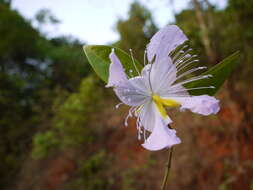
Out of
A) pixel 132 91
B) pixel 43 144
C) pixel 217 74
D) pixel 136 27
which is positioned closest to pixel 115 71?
pixel 132 91

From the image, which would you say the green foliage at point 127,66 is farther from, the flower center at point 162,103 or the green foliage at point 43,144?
the green foliage at point 43,144

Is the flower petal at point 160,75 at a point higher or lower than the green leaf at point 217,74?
higher

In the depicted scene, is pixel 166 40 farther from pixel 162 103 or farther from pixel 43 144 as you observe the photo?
pixel 43 144

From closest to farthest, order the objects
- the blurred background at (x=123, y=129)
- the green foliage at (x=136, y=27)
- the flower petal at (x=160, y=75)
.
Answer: the flower petal at (x=160, y=75)
the blurred background at (x=123, y=129)
the green foliage at (x=136, y=27)

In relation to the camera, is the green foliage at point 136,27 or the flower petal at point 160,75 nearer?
the flower petal at point 160,75

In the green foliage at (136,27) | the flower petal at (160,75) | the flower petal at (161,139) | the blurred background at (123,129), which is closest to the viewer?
the flower petal at (161,139)

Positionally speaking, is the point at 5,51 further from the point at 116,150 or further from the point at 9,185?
the point at 116,150

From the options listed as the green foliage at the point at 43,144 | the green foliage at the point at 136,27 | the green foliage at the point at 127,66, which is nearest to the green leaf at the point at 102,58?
the green foliage at the point at 127,66

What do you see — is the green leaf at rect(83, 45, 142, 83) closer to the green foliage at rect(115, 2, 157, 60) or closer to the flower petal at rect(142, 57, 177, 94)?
the flower petal at rect(142, 57, 177, 94)
